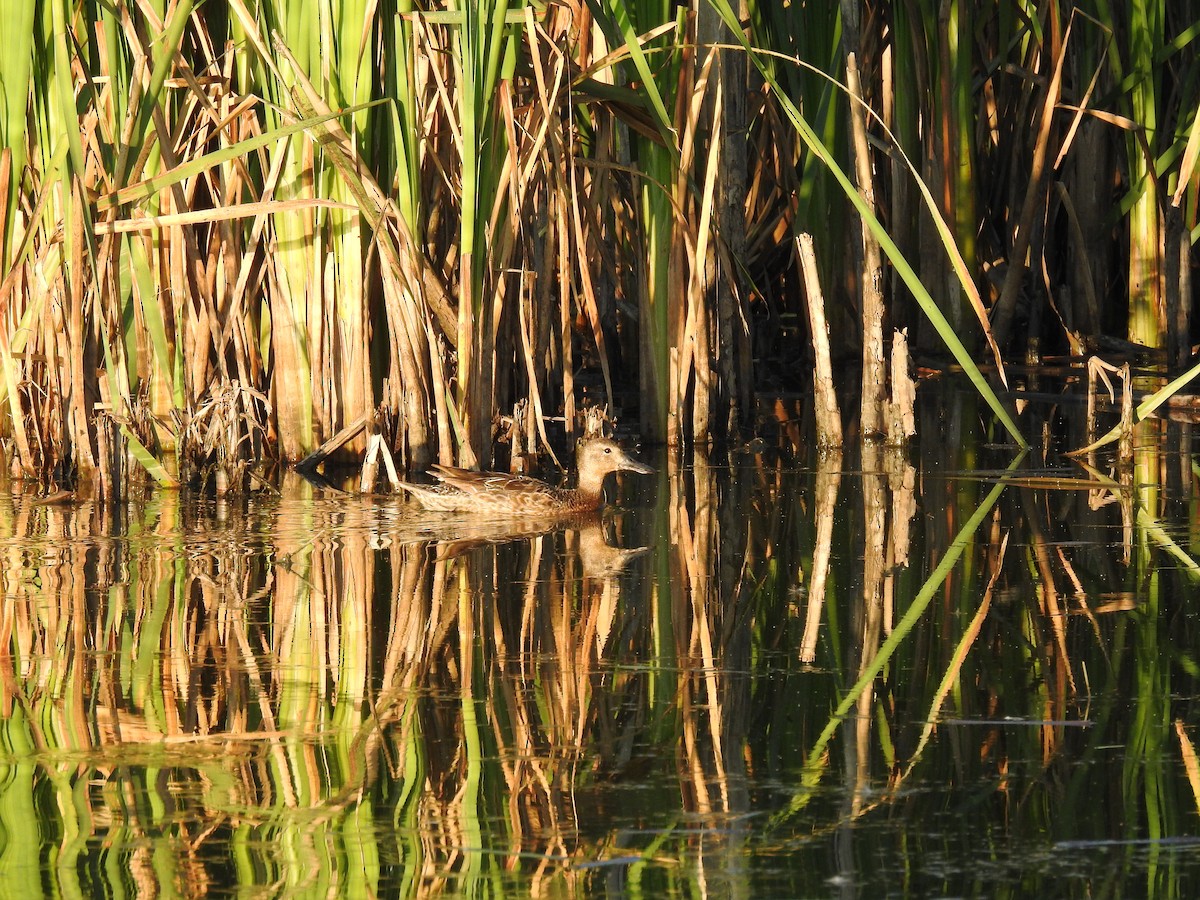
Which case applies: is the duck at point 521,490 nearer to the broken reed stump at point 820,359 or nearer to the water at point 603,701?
the water at point 603,701

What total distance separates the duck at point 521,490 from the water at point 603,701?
13cm

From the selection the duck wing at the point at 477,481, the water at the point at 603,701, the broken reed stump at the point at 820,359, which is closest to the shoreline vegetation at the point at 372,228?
the broken reed stump at the point at 820,359

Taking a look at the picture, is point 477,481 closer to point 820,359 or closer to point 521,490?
point 521,490

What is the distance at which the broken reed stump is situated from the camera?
8.46m

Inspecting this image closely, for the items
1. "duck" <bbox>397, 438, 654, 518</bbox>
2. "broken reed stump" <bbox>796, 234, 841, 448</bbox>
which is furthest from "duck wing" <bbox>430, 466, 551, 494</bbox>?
"broken reed stump" <bbox>796, 234, 841, 448</bbox>

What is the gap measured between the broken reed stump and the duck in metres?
1.34

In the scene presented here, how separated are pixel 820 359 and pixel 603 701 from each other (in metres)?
4.38

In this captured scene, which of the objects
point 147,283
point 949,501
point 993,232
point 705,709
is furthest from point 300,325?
point 993,232

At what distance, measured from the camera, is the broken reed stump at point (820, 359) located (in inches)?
333

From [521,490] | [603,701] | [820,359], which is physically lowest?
[603,701]

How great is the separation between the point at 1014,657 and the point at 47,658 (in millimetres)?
2498

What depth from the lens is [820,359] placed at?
8430 millimetres

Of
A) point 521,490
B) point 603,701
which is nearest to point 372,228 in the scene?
point 521,490

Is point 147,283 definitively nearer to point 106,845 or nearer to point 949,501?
point 949,501
